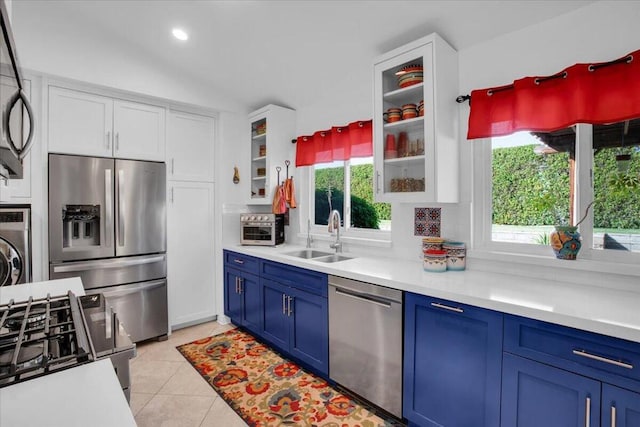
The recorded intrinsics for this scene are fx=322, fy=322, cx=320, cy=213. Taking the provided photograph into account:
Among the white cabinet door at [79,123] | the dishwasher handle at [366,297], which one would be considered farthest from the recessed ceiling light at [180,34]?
the dishwasher handle at [366,297]

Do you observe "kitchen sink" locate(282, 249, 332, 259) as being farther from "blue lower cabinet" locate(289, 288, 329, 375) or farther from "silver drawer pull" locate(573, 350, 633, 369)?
"silver drawer pull" locate(573, 350, 633, 369)

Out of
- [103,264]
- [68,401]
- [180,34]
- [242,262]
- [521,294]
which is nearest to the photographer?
[68,401]

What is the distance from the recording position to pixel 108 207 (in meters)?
2.89

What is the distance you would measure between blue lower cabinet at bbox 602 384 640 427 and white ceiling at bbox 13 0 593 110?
1.91 meters

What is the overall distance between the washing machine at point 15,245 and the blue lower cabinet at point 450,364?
2851 millimetres

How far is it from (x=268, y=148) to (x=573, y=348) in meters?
2.95

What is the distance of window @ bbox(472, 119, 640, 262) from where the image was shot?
1697 mm

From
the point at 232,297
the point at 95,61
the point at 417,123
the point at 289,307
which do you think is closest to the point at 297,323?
the point at 289,307

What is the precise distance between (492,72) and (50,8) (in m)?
3.41

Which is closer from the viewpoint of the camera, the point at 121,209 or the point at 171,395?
the point at 171,395

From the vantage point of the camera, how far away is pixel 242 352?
290cm

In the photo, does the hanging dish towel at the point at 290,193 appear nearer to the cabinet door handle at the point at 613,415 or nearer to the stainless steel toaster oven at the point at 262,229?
→ the stainless steel toaster oven at the point at 262,229

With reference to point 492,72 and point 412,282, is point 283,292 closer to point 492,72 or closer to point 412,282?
point 412,282

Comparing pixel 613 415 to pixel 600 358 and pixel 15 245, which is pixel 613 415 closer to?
pixel 600 358
